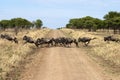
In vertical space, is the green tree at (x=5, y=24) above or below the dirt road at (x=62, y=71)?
above

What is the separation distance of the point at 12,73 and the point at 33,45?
631 inches

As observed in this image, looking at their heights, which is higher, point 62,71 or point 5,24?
point 5,24

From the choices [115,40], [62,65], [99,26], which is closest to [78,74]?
[62,65]

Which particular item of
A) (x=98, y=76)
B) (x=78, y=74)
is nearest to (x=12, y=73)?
(x=78, y=74)

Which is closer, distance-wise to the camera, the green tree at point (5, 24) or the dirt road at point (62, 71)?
the dirt road at point (62, 71)

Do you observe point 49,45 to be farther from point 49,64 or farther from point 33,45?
point 49,64

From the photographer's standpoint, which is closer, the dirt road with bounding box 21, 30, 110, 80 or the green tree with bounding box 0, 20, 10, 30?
the dirt road with bounding box 21, 30, 110, 80

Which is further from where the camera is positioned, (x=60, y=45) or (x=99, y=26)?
(x=99, y=26)

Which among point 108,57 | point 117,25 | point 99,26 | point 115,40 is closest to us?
point 108,57

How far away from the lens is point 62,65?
17.5 meters

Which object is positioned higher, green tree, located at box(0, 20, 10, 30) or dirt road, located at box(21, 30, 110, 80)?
green tree, located at box(0, 20, 10, 30)

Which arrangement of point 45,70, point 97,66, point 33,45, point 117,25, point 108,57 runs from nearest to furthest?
1. point 45,70
2. point 97,66
3. point 108,57
4. point 33,45
5. point 117,25

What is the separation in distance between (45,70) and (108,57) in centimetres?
674

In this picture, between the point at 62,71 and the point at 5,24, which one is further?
the point at 5,24
